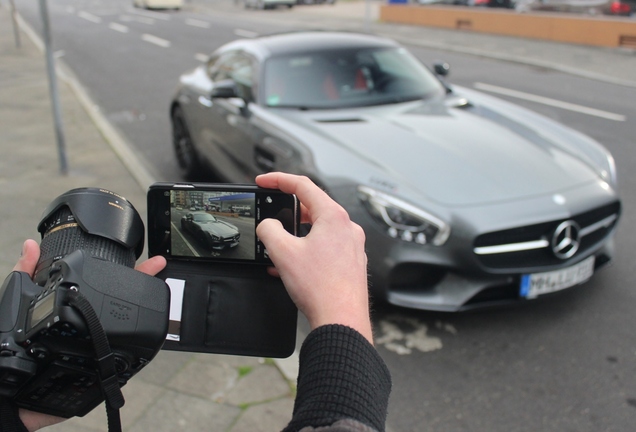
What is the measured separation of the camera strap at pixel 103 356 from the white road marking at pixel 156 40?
59.8 feet

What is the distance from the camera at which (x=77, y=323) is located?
1.13 metres

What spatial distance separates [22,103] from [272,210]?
10155 mm

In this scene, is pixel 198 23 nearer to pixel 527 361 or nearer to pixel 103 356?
pixel 527 361

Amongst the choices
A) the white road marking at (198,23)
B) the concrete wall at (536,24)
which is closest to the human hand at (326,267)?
the concrete wall at (536,24)

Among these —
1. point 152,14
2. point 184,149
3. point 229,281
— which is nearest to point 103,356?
point 229,281

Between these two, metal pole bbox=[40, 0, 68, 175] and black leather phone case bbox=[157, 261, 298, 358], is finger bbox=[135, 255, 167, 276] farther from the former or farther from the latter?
metal pole bbox=[40, 0, 68, 175]

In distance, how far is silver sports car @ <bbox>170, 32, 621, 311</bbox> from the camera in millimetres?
3717

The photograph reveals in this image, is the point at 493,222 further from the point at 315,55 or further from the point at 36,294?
the point at 36,294

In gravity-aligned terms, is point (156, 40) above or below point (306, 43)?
below

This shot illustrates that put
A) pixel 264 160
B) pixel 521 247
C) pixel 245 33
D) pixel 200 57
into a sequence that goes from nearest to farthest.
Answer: pixel 521 247 < pixel 264 160 < pixel 200 57 < pixel 245 33

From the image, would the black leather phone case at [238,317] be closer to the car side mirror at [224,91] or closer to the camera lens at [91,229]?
the camera lens at [91,229]

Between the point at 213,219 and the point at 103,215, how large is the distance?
9.4 inches

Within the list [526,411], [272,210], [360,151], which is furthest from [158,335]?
[360,151]

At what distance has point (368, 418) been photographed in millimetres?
1017
